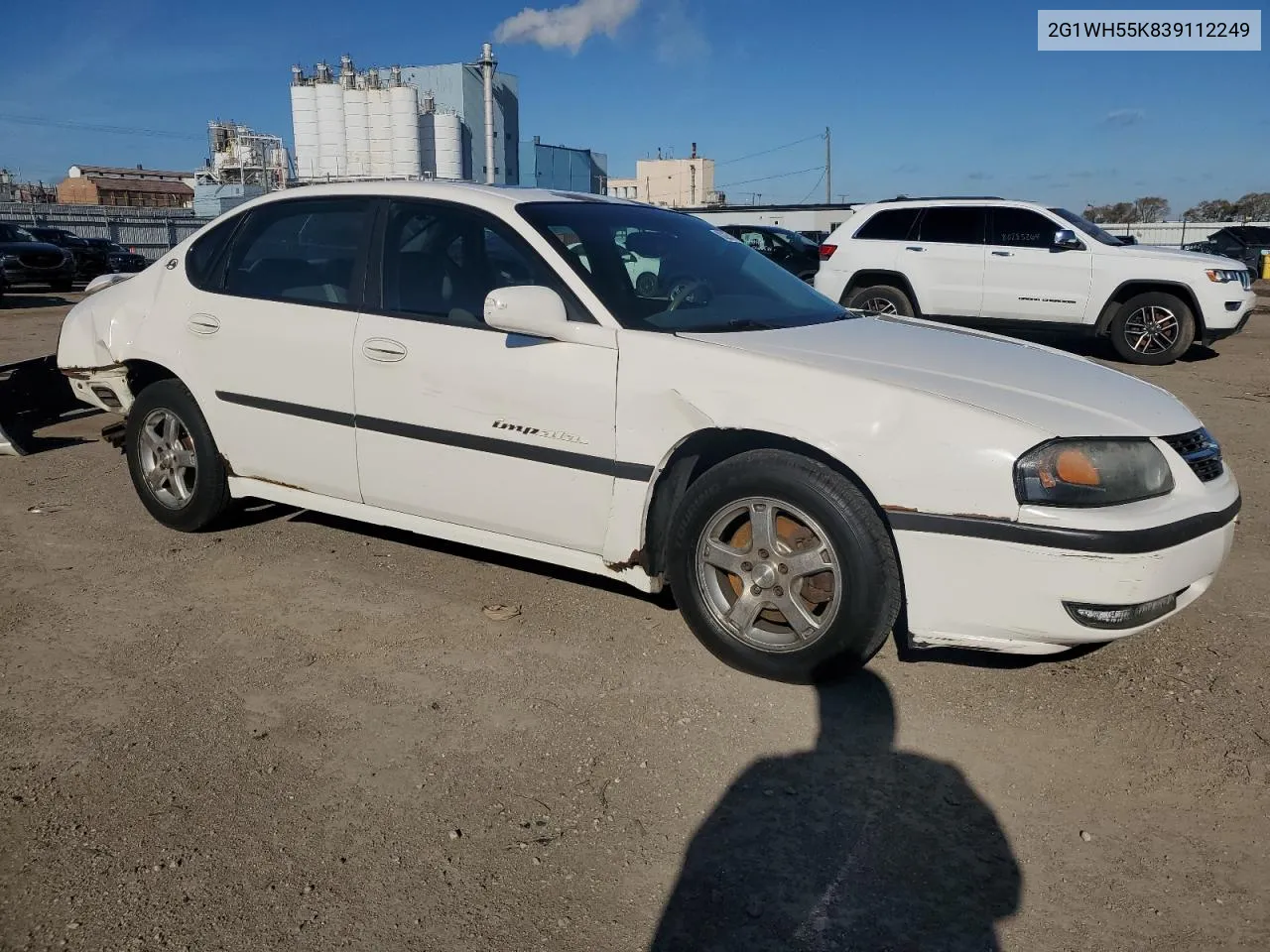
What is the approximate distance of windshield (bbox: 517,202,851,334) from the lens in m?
3.75

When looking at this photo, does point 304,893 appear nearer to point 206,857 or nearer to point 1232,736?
point 206,857

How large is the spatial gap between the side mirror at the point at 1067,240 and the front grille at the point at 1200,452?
8.74 meters

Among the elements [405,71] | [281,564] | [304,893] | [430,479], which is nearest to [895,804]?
[304,893]

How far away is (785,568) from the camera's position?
3.35 meters

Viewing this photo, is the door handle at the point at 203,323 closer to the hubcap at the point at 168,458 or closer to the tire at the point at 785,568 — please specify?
the hubcap at the point at 168,458

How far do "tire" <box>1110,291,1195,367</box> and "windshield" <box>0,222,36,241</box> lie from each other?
70.8 feet

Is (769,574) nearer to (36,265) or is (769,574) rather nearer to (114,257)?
(36,265)

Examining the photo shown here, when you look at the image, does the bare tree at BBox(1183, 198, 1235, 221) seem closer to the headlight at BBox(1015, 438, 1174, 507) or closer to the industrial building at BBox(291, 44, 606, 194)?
the industrial building at BBox(291, 44, 606, 194)

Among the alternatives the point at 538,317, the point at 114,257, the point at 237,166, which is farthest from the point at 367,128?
the point at 538,317

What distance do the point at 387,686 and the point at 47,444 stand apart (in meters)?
4.89

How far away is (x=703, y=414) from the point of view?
3389 millimetres

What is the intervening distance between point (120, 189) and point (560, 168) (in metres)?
38.0

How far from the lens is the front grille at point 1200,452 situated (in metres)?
3.25

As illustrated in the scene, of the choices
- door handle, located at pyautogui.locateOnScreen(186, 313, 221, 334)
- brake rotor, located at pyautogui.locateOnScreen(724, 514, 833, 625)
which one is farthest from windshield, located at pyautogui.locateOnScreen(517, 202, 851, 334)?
door handle, located at pyautogui.locateOnScreen(186, 313, 221, 334)
